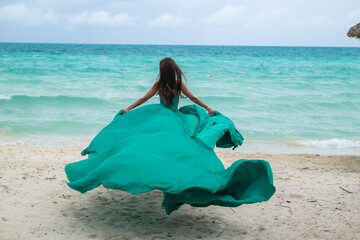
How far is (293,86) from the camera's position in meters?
19.2

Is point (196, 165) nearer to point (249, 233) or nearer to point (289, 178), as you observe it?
point (249, 233)

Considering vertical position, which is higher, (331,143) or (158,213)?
(158,213)

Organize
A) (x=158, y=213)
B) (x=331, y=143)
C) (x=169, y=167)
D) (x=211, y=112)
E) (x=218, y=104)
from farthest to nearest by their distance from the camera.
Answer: (x=218, y=104) → (x=331, y=143) → (x=211, y=112) → (x=158, y=213) → (x=169, y=167)

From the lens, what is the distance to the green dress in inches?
128

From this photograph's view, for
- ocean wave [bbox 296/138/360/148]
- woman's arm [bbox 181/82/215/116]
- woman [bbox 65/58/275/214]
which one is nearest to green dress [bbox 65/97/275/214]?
woman [bbox 65/58/275/214]

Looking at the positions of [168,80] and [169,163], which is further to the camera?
[168,80]

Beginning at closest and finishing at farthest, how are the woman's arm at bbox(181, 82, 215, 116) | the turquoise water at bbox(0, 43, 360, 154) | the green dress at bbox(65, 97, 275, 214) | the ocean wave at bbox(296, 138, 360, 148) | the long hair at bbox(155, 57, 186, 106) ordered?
the green dress at bbox(65, 97, 275, 214), the long hair at bbox(155, 57, 186, 106), the woman's arm at bbox(181, 82, 215, 116), the ocean wave at bbox(296, 138, 360, 148), the turquoise water at bbox(0, 43, 360, 154)

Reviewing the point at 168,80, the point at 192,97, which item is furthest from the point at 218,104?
the point at 168,80

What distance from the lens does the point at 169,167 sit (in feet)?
10.9

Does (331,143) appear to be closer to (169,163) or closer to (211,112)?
(211,112)

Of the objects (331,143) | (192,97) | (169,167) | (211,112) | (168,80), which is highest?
(168,80)

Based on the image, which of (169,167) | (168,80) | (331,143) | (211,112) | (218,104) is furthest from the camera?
(218,104)

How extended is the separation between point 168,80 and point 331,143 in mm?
6677

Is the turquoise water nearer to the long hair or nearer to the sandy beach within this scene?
the sandy beach
